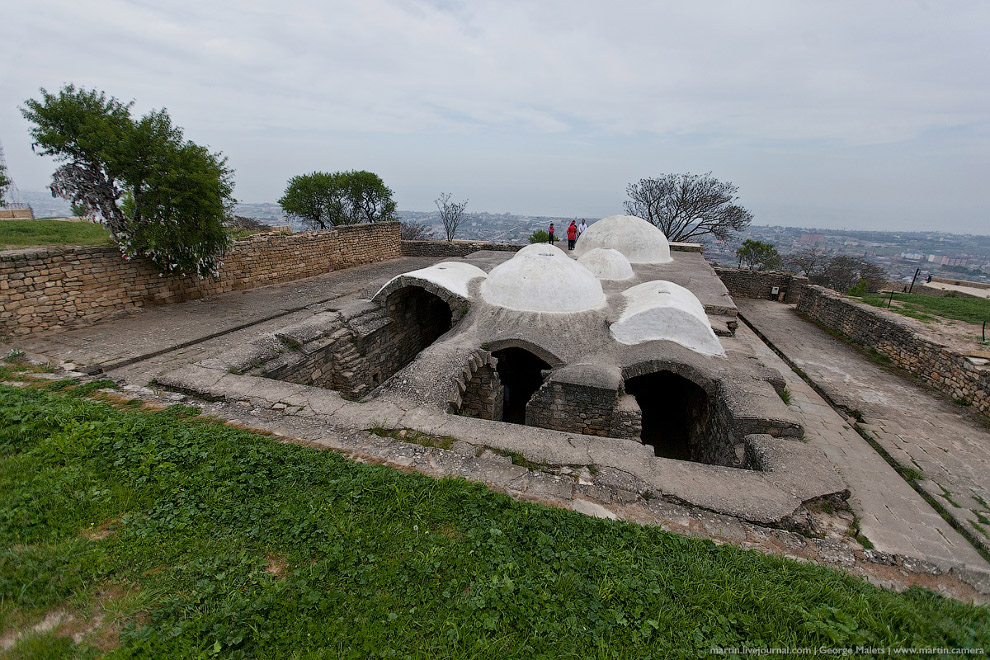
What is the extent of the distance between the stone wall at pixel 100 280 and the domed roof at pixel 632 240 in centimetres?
1156

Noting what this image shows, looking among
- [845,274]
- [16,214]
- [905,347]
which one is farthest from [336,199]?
[845,274]

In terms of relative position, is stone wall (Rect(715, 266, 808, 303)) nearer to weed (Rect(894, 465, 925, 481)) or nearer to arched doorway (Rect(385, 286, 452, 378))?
weed (Rect(894, 465, 925, 481))

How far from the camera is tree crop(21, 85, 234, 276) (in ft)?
26.8

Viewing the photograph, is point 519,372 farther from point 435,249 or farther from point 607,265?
point 435,249

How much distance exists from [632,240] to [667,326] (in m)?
10.2

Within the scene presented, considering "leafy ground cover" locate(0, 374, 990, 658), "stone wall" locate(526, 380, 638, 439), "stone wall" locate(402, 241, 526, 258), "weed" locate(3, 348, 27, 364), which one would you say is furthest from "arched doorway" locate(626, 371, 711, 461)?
"stone wall" locate(402, 241, 526, 258)

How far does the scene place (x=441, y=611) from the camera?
243cm

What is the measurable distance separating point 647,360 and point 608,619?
15.9 ft

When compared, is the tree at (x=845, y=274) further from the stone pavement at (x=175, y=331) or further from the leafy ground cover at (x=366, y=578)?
the leafy ground cover at (x=366, y=578)

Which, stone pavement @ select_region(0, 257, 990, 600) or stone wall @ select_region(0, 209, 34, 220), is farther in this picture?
stone wall @ select_region(0, 209, 34, 220)

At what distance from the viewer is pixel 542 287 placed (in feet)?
28.6

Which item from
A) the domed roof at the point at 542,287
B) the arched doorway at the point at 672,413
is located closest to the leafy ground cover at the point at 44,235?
the domed roof at the point at 542,287

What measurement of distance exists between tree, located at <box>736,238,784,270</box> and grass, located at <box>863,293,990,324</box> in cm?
1297

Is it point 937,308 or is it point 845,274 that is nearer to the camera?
point 937,308
